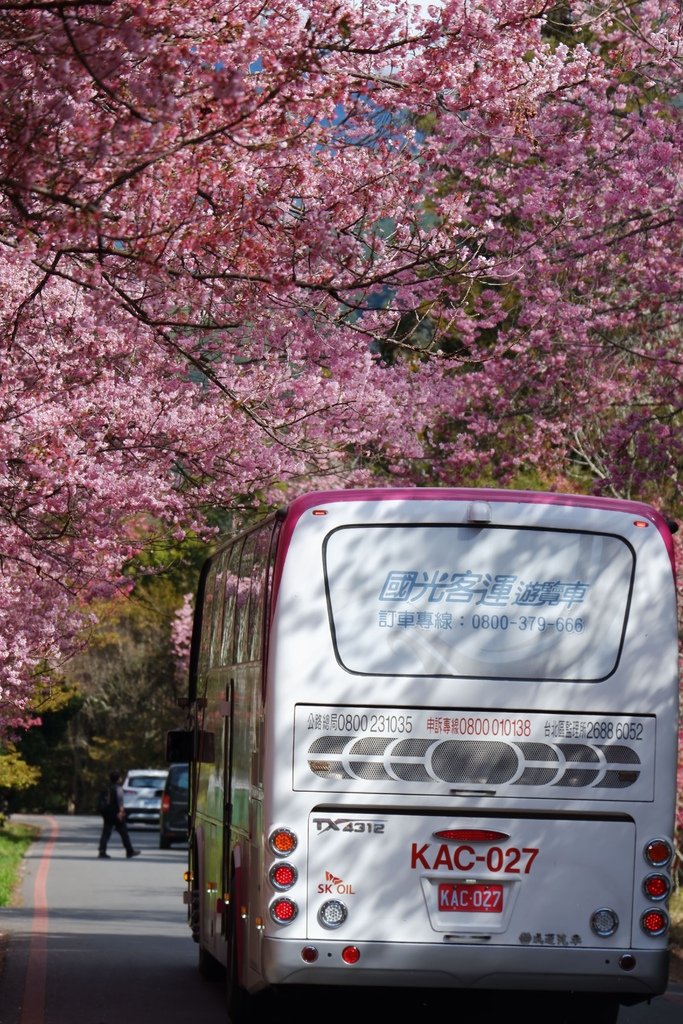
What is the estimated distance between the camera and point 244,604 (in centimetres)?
1157

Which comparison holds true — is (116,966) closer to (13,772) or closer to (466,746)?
(466,746)

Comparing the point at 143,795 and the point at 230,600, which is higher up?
the point at 230,600

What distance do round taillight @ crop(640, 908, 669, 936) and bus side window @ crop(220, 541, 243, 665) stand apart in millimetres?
3494

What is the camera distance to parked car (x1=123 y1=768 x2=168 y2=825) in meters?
52.8

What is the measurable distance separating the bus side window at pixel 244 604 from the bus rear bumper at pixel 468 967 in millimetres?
2177

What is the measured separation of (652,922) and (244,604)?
331 cm

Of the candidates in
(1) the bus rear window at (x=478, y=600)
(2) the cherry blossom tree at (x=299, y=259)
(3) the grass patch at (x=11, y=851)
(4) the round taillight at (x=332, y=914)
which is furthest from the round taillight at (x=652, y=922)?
(3) the grass patch at (x=11, y=851)

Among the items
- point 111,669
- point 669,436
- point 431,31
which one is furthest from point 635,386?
point 111,669

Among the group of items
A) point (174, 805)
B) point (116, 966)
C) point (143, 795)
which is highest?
point (116, 966)

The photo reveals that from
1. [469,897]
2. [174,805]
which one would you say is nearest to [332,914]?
[469,897]

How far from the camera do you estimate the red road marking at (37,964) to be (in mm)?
12590

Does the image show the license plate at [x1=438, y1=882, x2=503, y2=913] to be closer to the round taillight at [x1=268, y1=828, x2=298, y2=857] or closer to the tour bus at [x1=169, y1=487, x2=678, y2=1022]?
the tour bus at [x1=169, y1=487, x2=678, y2=1022]

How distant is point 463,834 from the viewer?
9680 mm

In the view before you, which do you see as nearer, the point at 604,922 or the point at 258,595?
the point at 604,922
